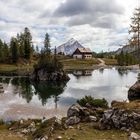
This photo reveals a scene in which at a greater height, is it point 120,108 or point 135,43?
point 135,43

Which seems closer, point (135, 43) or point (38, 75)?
point (135, 43)

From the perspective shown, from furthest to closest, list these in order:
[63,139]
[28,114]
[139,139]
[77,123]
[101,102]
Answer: [28,114] → [101,102] → [77,123] → [63,139] → [139,139]

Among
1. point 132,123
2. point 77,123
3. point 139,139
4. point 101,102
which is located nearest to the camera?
point 139,139

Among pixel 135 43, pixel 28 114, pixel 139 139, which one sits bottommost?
pixel 28 114

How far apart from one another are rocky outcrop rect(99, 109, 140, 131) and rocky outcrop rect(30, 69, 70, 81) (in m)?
88.6

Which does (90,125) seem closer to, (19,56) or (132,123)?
(132,123)

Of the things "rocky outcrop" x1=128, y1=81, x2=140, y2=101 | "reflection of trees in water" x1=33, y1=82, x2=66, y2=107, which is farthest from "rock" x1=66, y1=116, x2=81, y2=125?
"reflection of trees in water" x1=33, y1=82, x2=66, y2=107

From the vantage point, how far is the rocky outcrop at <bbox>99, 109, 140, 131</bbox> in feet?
72.0

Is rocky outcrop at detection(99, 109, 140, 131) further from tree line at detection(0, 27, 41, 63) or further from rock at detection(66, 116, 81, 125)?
tree line at detection(0, 27, 41, 63)

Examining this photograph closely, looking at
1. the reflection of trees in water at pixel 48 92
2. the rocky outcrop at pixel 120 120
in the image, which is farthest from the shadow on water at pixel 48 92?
the rocky outcrop at pixel 120 120

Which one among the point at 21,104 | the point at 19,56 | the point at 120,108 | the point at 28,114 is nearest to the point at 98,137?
the point at 120,108

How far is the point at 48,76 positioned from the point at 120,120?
92.5 metres

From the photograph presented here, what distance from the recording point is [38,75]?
116 metres

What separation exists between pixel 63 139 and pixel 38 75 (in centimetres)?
9662
